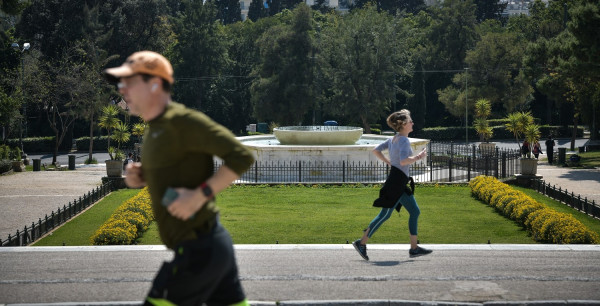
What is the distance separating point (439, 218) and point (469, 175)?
864 centimetres

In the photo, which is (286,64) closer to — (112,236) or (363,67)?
(363,67)

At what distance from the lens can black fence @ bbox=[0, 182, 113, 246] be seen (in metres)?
12.6

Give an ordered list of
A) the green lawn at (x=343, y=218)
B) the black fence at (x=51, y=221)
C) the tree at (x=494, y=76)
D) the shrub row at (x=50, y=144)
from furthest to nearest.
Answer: the tree at (x=494, y=76)
the shrub row at (x=50, y=144)
the green lawn at (x=343, y=218)
the black fence at (x=51, y=221)

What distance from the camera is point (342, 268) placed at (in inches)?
346

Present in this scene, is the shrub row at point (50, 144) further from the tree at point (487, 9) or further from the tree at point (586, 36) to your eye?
the tree at point (487, 9)

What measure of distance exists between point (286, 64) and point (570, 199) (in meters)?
37.9

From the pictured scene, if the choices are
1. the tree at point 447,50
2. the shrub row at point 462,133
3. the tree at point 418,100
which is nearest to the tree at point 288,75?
the tree at point 418,100

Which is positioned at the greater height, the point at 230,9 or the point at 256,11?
the point at 230,9

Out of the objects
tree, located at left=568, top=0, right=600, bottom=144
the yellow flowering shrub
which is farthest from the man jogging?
tree, located at left=568, top=0, right=600, bottom=144

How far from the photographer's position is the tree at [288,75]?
177 feet

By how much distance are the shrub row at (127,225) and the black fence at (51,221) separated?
52.0 inches

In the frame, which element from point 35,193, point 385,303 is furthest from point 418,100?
point 385,303

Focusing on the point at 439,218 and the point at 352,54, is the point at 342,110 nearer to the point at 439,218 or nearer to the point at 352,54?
the point at 352,54

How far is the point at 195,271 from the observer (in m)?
4.21
